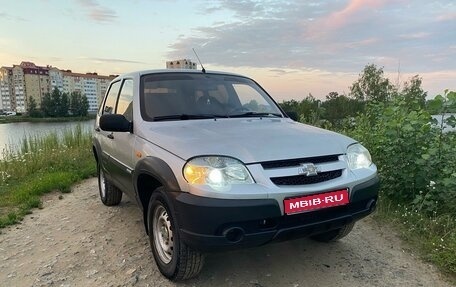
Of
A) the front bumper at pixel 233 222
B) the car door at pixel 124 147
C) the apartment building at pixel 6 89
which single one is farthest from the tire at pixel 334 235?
the apartment building at pixel 6 89

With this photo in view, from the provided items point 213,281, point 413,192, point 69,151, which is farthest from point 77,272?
point 69,151

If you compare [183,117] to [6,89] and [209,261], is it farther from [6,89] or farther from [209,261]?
[6,89]

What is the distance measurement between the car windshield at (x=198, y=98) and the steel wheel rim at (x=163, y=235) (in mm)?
942

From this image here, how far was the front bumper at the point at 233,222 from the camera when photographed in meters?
2.31

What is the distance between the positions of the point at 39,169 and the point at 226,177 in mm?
7677

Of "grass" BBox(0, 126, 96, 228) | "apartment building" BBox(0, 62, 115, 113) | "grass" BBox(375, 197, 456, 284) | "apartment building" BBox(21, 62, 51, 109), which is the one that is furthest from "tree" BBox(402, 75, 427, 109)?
"apartment building" BBox(21, 62, 51, 109)

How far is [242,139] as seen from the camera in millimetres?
2738

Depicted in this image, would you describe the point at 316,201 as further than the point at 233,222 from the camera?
Yes

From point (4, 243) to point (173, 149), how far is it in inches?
107

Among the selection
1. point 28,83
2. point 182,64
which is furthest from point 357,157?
point 28,83

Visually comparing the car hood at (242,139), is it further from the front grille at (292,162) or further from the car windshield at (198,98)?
the car windshield at (198,98)

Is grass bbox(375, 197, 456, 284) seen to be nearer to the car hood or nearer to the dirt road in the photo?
the dirt road

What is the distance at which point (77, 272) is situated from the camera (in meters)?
3.18

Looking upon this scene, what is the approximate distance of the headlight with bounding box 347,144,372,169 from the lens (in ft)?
9.55
